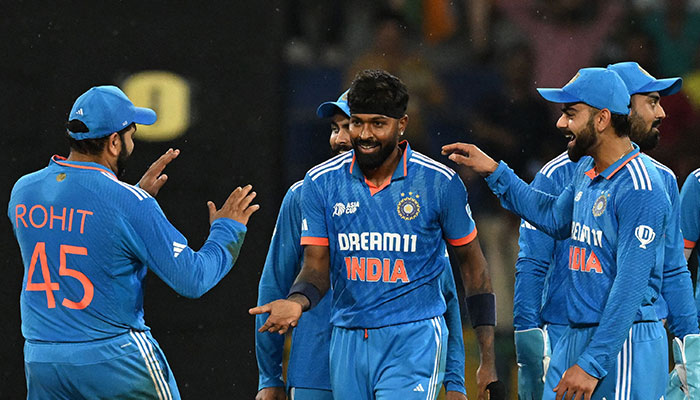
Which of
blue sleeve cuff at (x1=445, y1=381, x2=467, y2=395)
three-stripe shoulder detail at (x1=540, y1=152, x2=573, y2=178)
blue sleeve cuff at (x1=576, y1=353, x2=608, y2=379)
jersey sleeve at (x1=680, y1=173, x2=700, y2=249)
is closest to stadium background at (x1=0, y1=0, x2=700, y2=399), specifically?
three-stripe shoulder detail at (x1=540, y1=152, x2=573, y2=178)

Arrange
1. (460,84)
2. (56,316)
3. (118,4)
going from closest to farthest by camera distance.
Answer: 1. (56,316)
2. (118,4)
3. (460,84)

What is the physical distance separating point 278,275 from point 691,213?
7.02 ft

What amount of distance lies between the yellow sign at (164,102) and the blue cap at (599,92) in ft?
10.7

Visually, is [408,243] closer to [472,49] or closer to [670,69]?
[472,49]

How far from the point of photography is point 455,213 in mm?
4473

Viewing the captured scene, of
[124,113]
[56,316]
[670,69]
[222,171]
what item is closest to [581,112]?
[124,113]

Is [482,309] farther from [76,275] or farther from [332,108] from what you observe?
[76,275]


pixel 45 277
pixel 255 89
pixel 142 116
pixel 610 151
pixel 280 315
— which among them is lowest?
pixel 280 315

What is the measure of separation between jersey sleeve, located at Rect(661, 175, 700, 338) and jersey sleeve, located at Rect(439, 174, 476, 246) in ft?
2.59

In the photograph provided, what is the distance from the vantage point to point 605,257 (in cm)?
424

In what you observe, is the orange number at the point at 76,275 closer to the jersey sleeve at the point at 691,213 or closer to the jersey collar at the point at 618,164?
the jersey collar at the point at 618,164

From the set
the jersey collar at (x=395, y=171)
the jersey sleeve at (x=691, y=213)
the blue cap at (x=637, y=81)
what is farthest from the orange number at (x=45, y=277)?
the jersey sleeve at (x=691, y=213)

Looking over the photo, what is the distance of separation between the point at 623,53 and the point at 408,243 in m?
4.51

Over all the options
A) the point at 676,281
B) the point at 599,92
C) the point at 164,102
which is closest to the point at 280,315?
the point at 599,92
